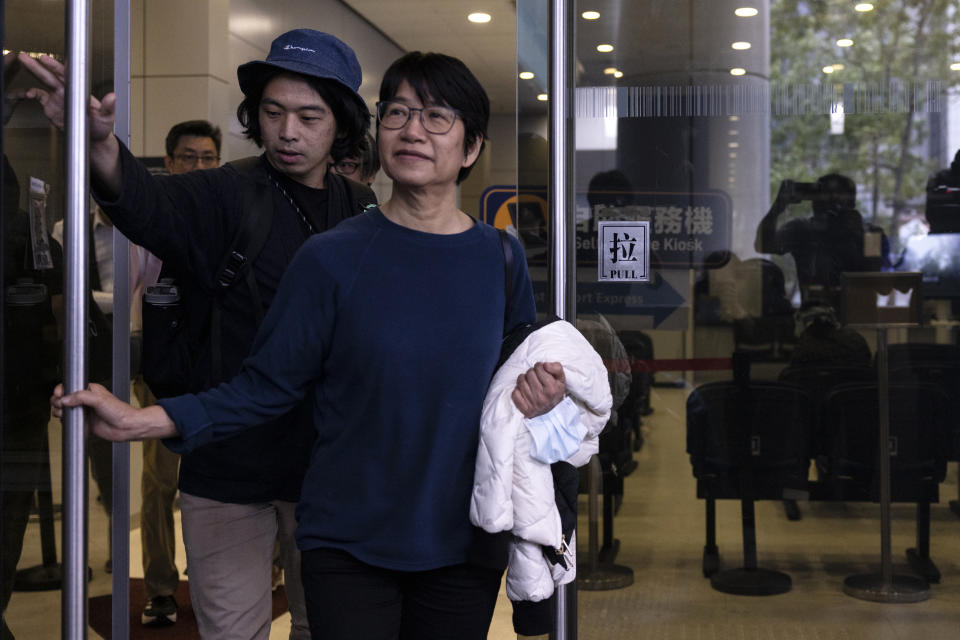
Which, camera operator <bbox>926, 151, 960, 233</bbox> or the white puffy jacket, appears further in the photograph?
camera operator <bbox>926, 151, 960, 233</bbox>

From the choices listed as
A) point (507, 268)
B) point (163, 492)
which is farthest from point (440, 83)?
point (163, 492)

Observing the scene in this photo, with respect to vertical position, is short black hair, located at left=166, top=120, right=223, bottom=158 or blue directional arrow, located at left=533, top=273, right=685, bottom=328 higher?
short black hair, located at left=166, top=120, right=223, bottom=158

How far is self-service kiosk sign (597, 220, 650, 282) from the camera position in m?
Answer: 3.11

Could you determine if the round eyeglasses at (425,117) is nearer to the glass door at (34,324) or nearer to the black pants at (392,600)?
the black pants at (392,600)

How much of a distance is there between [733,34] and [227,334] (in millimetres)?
1656

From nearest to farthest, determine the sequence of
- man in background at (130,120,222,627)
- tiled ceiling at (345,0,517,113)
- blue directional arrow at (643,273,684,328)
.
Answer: blue directional arrow at (643,273,684,328) → man in background at (130,120,222,627) → tiled ceiling at (345,0,517,113)

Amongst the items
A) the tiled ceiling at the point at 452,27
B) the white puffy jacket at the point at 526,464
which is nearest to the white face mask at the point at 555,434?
the white puffy jacket at the point at 526,464

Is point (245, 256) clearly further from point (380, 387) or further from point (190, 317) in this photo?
point (380, 387)

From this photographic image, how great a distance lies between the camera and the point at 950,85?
9.73 feet

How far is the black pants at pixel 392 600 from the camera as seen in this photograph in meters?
1.97

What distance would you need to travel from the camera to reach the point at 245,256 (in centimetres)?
240

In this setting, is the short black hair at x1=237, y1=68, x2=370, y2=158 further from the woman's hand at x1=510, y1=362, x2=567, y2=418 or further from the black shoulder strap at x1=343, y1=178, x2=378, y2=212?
the woman's hand at x1=510, y1=362, x2=567, y2=418

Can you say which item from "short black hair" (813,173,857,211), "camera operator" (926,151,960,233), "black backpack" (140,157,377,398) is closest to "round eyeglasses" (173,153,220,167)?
"black backpack" (140,157,377,398)

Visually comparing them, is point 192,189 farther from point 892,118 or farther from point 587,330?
point 892,118
